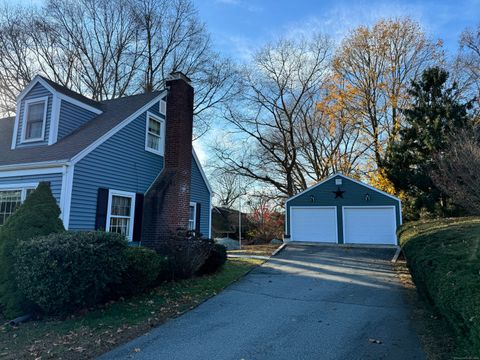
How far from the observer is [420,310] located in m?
6.30

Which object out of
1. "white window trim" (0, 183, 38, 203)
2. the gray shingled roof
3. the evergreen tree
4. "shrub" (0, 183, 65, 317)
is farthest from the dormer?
the evergreen tree

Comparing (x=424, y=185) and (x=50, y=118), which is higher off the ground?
(x=50, y=118)

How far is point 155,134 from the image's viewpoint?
42.0ft

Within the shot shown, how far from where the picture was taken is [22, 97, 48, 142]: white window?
11.2 meters

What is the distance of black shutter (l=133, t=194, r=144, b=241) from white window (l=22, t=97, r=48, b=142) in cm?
377

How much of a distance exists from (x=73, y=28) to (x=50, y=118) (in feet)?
50.6

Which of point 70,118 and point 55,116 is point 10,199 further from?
point 70,118

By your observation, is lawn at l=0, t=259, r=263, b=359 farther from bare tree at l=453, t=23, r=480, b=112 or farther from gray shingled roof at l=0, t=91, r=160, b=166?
bare tree at l=453, t=23, r=480, b=112

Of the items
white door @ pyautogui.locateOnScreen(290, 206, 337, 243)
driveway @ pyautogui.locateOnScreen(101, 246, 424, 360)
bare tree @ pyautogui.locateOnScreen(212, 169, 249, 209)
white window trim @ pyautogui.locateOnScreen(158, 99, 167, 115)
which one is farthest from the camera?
bare tree @ pyautogui.locateOnScreen(212, 169, 249, 209)

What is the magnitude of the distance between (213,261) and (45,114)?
733cm

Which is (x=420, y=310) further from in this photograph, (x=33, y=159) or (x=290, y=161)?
(x=290, y=161)

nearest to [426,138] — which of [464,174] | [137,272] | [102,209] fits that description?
[464,174]

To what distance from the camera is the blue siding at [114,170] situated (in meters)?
9.55

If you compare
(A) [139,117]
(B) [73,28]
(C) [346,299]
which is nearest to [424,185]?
(C) [346,299]
